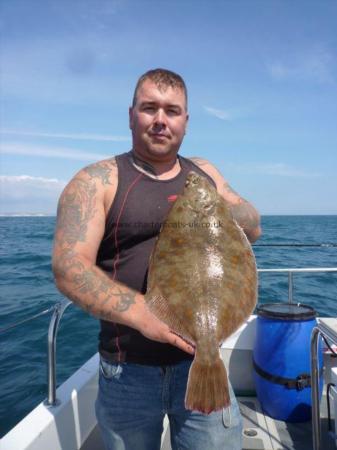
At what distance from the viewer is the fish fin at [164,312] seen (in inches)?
78.9

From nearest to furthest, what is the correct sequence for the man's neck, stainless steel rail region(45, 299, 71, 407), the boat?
the man's neck → the boat → stainless steel rail region(45, 299, 71, 407)

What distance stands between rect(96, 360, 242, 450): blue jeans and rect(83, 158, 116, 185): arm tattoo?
1.09 metres

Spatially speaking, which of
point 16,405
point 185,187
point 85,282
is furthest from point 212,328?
point 16,405

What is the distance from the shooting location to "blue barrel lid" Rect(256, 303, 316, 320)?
426 cm

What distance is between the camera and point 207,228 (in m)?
2.29

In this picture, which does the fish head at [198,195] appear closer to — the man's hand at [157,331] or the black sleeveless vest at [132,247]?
the black sleeveless vest at [132,247]

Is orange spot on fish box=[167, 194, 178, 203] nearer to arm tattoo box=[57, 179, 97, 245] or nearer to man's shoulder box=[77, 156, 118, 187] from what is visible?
man's shoulder box=[77, 156, 118, 187]

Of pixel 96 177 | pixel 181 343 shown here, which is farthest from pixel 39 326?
pixel 181 343

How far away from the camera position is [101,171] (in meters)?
2.34

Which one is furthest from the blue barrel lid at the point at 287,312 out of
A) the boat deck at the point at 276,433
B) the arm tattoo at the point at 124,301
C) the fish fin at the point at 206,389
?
the arm tattoo at the point at 124,301

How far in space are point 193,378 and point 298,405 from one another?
2941mm

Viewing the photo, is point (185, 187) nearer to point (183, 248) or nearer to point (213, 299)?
point (183, 248)

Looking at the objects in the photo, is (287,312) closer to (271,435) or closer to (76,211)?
(271,435)

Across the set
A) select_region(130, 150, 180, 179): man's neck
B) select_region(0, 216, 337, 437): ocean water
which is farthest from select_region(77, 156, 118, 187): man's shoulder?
select_region(0, 216, 337, 437): ocean water
